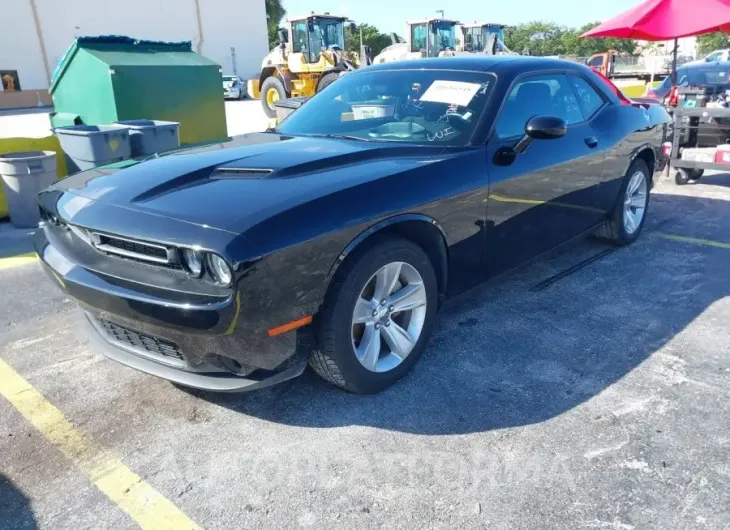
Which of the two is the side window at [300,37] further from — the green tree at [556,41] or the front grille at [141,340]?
the green tree at [556,41]

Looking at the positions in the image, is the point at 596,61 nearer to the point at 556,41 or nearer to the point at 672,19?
the point at 672,19

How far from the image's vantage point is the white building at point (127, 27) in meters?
29.2

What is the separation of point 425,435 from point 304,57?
18.7 metres

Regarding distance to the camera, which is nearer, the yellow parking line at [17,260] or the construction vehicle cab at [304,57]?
the yellow parking line at [17,260]

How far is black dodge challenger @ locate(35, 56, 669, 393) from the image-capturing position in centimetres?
238

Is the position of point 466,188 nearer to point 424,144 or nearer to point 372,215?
point 424,144

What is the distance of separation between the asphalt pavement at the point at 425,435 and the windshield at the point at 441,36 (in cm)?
1947

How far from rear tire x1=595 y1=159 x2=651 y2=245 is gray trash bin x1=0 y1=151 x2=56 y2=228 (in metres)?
5.14

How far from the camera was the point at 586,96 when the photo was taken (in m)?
4.56

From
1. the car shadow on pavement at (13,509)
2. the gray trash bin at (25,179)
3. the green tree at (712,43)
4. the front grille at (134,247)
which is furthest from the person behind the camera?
the green tree at (712,43)

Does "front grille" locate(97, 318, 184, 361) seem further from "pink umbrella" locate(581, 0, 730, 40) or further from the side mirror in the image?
"pink umbrella" locate(581, 0, 730, 40)

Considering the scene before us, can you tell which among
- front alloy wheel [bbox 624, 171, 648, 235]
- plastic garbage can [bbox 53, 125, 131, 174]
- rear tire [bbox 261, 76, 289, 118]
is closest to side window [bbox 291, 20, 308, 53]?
rear tire [bbox 261, 76, 289, 118]

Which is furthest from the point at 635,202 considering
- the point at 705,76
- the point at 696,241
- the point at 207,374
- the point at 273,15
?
the point at 273,15

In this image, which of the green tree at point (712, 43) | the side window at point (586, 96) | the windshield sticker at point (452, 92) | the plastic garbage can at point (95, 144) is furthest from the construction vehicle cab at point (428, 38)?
the green tree at point (712, 43)
